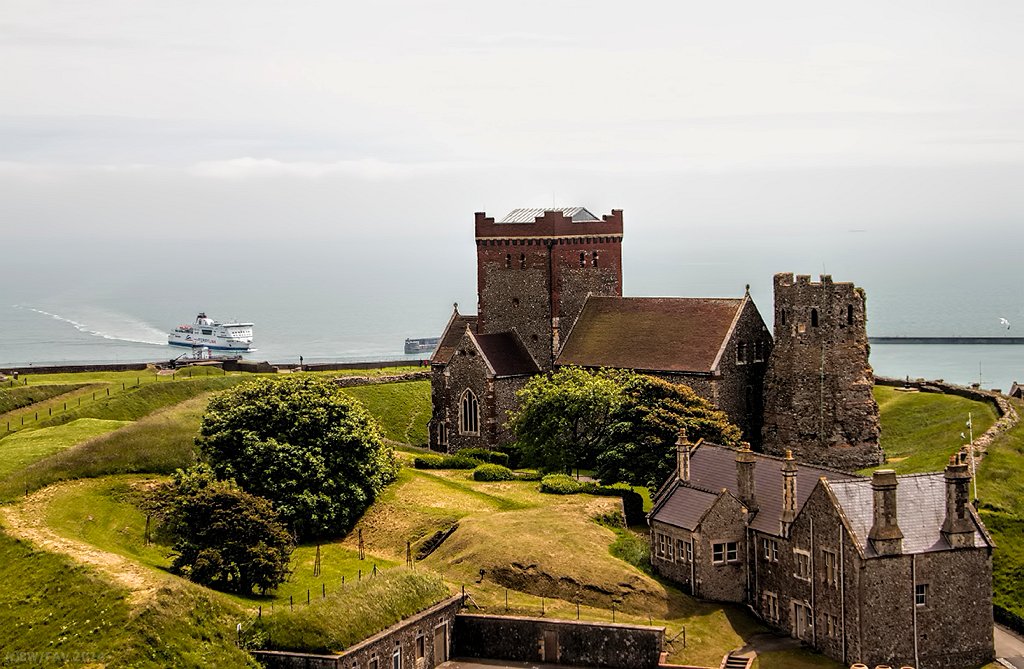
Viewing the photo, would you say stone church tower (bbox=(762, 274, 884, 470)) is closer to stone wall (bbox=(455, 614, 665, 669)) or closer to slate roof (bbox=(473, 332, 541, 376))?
slate roof (bbox=(473, 332, 541, 376))

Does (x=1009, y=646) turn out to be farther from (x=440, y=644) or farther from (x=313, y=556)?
(x=313, y=556)

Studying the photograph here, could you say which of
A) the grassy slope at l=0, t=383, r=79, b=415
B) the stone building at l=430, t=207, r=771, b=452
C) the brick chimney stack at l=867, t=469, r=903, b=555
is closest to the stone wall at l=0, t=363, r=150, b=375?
the grassy slope at l=0, t=383, r=79, b=415

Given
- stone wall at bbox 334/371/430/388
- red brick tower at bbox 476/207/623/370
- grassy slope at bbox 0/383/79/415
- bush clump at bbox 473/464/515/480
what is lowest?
bush clump at bbox 473/464/515/480

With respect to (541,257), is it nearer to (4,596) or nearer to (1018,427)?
(1018,427)

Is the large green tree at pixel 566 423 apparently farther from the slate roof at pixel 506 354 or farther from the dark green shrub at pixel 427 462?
the slate roof at pixel 506 354

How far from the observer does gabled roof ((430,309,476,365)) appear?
80500 mm

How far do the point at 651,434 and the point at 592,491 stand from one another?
3728 millimetres

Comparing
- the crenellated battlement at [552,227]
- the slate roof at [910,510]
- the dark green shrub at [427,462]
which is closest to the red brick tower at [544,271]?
the crenellated battlement at [552,227]

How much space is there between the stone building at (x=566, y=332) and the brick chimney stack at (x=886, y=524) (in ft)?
83.5

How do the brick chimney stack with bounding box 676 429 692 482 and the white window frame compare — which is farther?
the brick chimney stack with bounding box 676 429 692 482

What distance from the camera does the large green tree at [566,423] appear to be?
68438mm

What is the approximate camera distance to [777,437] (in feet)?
231

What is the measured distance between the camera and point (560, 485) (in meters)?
63.5

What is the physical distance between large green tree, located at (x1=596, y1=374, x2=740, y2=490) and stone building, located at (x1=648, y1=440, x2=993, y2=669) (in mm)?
11144
